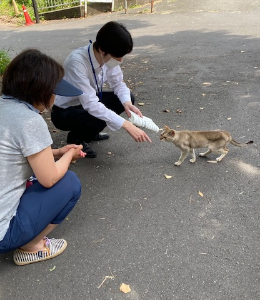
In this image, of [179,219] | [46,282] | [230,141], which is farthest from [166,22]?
[46,282]

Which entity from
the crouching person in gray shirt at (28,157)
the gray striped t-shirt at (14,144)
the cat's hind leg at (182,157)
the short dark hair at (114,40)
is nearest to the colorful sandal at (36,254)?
the crouching person in gray shirt at (28,157)

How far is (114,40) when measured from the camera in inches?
118

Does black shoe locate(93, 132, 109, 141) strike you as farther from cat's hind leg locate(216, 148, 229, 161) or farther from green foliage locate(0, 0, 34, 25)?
green foliage locate(0, 0, 34, 25)

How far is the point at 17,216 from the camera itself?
2184 millimetres

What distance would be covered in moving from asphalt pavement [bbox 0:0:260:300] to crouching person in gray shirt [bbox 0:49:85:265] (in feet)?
1.44

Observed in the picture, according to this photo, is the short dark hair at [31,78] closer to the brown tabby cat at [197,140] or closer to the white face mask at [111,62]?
the white face mask at [111,62]

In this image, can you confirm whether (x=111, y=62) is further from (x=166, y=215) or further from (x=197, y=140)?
(x=166, y=215)

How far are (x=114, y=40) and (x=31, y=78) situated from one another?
3.91 feet

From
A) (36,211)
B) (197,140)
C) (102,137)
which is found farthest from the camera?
(102,137)

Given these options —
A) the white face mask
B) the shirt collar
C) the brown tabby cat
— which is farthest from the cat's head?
the shirt collar

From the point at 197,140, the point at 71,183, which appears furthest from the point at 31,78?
the point at 197,140

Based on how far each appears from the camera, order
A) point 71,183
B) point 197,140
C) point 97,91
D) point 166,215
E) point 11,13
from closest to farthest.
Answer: point 71,183 → point 166,215 → point 197,140 → point 97,91 → point 11,13

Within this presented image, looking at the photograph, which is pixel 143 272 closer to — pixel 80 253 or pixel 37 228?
pixel 80 253

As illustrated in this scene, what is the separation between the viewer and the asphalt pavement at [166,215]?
2.29 meters
